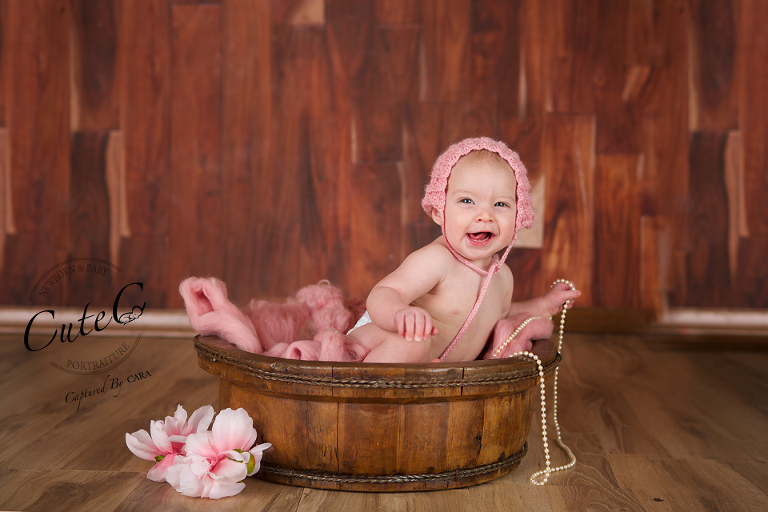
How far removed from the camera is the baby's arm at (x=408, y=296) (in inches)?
39.6

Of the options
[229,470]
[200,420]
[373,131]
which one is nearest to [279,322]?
[200,420]

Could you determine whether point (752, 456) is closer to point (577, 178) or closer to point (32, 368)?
point (577, 178)

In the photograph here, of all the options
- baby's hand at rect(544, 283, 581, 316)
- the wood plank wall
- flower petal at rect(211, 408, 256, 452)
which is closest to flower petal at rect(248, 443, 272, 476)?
flower petal at rect(211, 408, 256, 452)

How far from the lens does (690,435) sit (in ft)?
4.41

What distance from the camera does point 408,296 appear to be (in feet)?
3.81

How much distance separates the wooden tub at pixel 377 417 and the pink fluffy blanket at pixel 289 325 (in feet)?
0.30

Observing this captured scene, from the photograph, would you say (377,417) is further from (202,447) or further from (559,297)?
(559,297)

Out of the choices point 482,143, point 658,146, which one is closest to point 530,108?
point 658,146

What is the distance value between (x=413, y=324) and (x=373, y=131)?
1.31 metres

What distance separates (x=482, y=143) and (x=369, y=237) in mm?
1066

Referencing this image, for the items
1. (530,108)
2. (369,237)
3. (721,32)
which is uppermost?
(721,32)

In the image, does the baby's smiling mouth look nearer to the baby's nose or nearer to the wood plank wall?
the baby's nose

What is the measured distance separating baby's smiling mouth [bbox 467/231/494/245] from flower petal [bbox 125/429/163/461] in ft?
1.89

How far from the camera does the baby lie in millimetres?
1185
